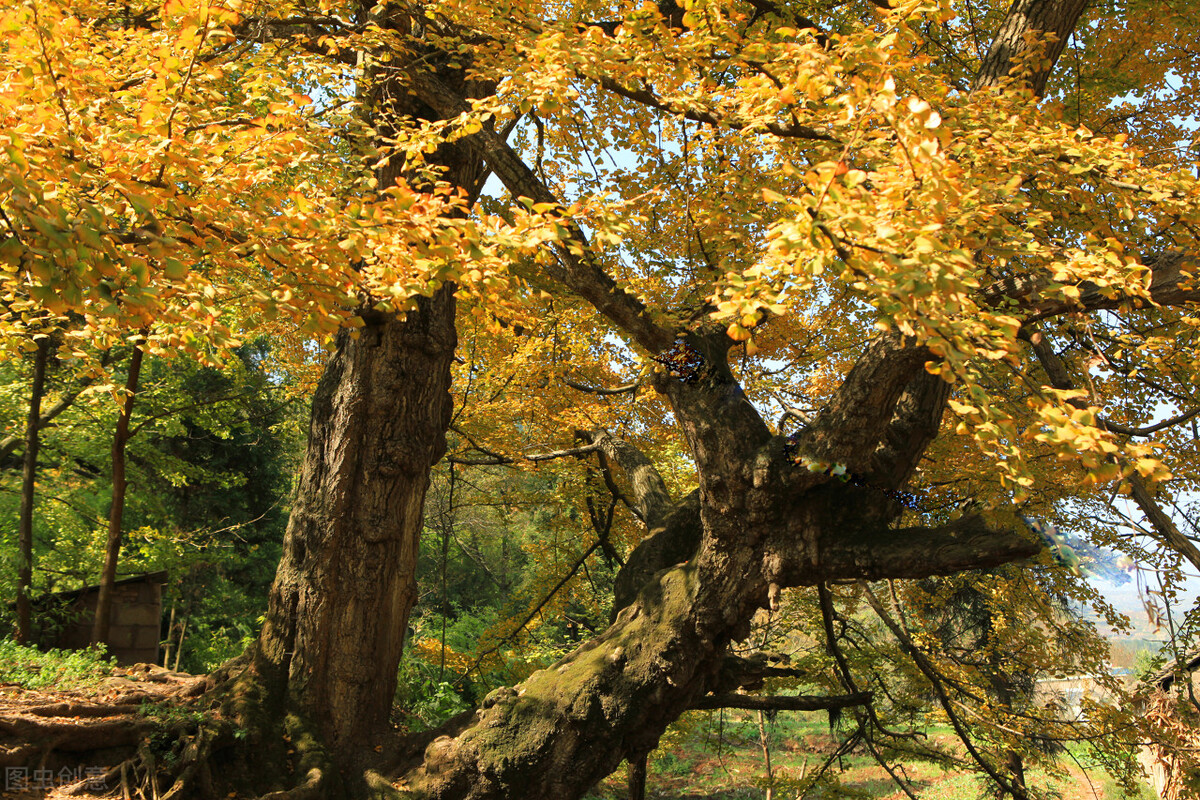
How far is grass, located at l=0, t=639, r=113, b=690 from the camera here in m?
5.08

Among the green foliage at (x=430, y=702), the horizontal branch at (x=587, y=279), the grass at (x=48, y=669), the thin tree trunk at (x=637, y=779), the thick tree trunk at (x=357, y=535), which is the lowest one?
the thin tree trunk at (x=637, y=779)

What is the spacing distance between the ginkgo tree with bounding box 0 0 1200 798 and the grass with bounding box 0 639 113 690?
1.24 meters

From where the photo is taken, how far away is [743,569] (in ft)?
14.3

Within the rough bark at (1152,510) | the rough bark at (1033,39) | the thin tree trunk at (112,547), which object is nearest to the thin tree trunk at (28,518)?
the thin tree trunk at (112,547)

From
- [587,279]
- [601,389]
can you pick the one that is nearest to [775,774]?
[601,389]

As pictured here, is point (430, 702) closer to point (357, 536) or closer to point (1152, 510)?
point (357, 536)

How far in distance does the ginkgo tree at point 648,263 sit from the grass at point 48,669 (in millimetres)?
1238

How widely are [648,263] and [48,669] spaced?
5.59 metres

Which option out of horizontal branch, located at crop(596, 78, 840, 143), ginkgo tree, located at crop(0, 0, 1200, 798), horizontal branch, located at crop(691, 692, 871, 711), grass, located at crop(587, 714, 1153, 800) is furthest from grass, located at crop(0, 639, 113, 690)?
grass, located at crop(587, 714, 1153, 800)

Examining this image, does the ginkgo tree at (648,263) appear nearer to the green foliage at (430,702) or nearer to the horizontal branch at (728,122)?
the horizontal branch at (728,122)

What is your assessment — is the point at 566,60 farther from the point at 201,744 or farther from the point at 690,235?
the point at 201,744

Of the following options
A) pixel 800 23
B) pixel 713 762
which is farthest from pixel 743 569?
pixel 713 762

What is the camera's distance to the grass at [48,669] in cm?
508

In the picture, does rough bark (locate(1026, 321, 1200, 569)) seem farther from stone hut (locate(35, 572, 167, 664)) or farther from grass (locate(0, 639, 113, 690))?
stone hut (locate(35, 572, 167, 664))
